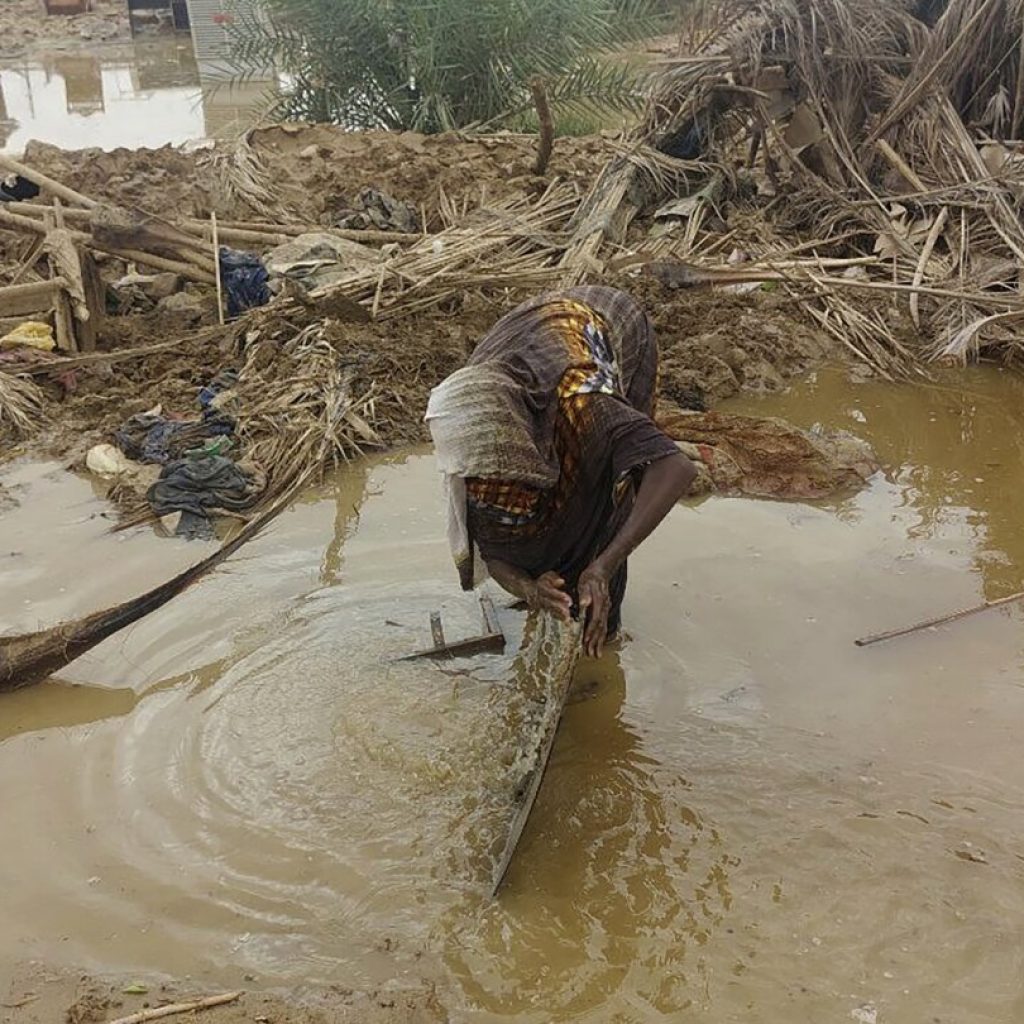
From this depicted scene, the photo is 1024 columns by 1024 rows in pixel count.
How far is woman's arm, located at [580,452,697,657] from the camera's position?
2484 millimetres

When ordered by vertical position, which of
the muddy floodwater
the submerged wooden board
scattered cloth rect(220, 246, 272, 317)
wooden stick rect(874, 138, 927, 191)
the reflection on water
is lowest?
the muddy floodwater

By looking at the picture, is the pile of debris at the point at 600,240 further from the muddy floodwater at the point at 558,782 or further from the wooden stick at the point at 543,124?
the muddy floodwater at the point at 558,782

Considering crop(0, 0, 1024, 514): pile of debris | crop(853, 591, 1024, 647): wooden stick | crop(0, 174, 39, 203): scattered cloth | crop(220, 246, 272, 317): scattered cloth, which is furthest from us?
crop(0, 174, 39, 203): scattered cloth

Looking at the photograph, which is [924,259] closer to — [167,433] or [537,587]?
[167,433]

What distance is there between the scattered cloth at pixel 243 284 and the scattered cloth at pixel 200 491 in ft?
5.73

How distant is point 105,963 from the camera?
2355 millimetres

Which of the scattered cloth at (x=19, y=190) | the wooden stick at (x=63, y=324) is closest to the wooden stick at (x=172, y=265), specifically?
the wooden stick at (x=63, y=324)

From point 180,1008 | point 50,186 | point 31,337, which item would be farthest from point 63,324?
point 180,1008

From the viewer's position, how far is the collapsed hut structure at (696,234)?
5.28 meters

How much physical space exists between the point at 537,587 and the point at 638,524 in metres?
0.32

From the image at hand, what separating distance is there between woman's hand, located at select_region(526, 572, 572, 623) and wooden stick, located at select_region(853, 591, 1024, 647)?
1.30 meters

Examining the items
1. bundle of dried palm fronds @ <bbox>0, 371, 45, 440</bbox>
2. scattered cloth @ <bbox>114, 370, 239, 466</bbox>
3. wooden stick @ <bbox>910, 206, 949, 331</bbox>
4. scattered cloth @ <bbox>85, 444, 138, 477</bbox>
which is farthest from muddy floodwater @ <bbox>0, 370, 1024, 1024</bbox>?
wooden stick @ <bbox>910, 206, 949, 331</bbox>

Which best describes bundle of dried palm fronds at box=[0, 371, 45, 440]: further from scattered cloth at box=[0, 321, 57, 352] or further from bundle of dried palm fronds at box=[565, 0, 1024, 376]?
bundle of dried palm fronds at box=[565, 0, 1024, 376]

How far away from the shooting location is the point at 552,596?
2.62m
